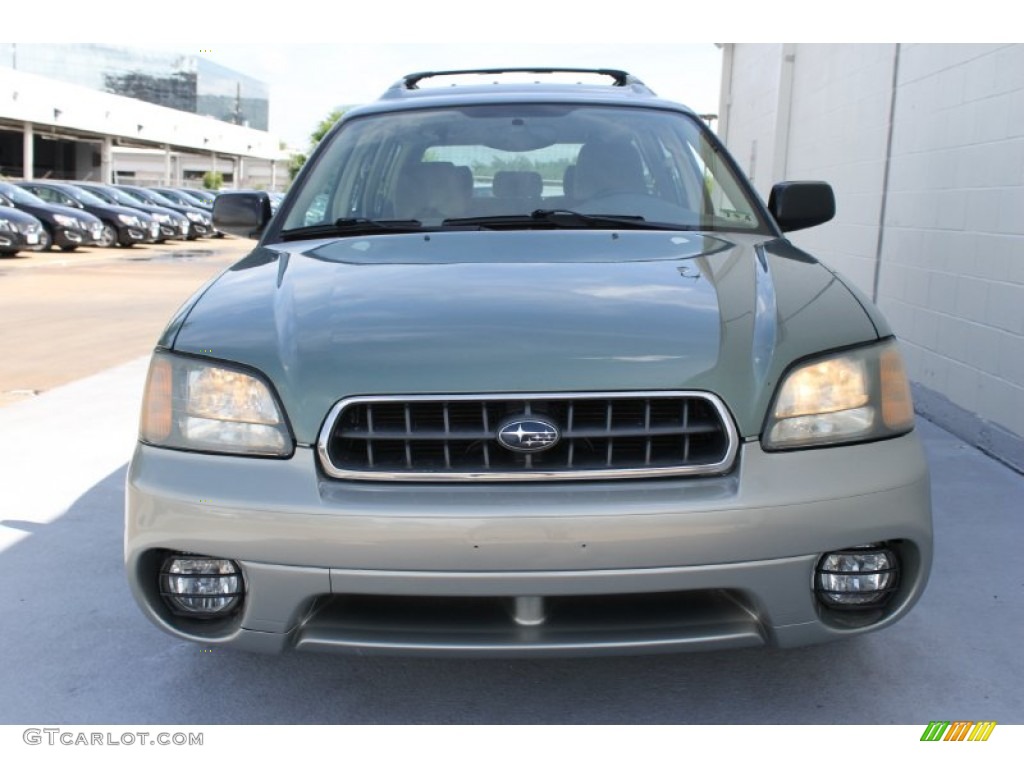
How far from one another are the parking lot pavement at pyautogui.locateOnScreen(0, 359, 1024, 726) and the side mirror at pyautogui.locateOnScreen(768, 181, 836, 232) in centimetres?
131

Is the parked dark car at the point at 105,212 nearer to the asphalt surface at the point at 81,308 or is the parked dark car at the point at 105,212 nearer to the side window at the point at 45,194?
the side window at the point at 45,194

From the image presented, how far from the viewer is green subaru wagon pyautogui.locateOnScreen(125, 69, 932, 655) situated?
226 centimetres

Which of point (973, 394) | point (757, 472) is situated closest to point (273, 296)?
point (757, 472)

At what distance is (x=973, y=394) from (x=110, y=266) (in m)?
16.8

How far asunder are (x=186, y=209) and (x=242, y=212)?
27225 millimetres

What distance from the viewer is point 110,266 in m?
19.2

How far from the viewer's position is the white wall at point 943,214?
17.3 feet

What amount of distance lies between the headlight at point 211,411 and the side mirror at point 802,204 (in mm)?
2138

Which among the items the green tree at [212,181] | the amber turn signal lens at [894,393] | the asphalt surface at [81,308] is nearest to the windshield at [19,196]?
the asphalt surface at [81,308]

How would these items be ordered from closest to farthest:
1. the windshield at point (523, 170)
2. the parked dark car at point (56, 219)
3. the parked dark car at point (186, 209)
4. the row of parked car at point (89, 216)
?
the windshield at point (523, 170) < the row of parked car at point (89, 216) < the parked dark car at point (56, 219) < the parked dark car at point (186, 209)

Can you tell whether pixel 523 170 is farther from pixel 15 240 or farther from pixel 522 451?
pixel 15 240

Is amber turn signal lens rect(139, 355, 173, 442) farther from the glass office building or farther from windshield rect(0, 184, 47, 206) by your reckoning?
the glass office building
